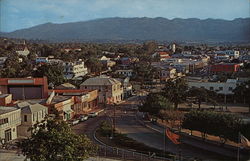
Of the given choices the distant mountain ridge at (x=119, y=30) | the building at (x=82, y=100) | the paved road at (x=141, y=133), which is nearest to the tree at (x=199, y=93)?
the paved road at (x=141, y=133)

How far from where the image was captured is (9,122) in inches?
266

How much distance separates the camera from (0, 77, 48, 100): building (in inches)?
381

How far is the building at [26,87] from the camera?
9.68 m

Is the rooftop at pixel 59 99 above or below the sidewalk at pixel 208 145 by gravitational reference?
above

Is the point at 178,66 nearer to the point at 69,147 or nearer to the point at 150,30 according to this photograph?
the point at 69,147

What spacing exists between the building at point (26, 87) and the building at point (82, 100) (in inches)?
27.7

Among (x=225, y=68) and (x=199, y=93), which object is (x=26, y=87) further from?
(x=225, y=68)

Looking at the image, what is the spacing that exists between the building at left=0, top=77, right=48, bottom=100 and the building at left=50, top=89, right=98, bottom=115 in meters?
0.70

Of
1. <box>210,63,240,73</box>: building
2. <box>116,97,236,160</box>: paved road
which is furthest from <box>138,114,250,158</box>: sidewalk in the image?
<box>210,63,240,73</box>: building

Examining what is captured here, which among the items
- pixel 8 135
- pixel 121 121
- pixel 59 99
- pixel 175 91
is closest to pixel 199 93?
pixel 175 91

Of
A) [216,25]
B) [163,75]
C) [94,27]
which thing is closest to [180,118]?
[163,75]

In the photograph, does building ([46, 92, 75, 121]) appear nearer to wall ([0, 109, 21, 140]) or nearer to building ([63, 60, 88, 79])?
wall ([0, 109, 21, 140])

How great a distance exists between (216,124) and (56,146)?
11.0 feet

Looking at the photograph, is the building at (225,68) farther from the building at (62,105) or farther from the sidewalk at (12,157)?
the sidewalk at (12,157)
